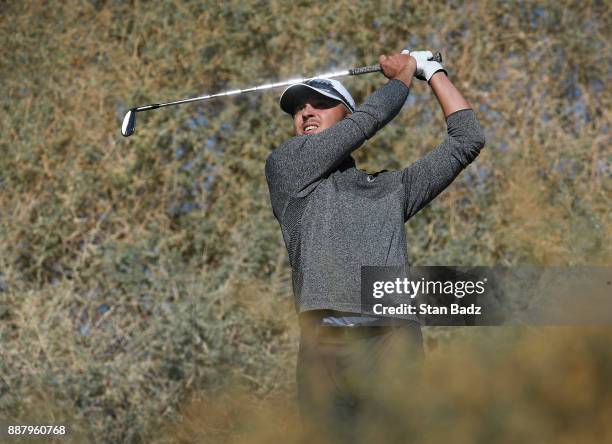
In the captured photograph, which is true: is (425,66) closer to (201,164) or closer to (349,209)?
(349,209)

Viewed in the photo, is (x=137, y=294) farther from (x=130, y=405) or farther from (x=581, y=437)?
(x=581, y=437)

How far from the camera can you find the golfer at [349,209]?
2.26 metres

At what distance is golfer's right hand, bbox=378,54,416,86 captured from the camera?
2.55 m

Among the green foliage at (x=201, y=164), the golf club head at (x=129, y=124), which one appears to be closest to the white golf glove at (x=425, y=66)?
the golf club head at (x=129, y=124)

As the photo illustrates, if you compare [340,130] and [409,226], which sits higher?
[409,226]

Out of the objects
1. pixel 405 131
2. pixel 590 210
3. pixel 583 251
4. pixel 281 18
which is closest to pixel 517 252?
pixel 590 210

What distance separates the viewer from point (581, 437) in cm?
89

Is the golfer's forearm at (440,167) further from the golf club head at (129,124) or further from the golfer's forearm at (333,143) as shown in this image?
the golf club head at (129,124)

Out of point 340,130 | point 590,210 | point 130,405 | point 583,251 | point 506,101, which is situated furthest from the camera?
point 506,101

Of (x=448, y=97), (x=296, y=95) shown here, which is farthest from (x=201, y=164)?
(x=448, y=97)

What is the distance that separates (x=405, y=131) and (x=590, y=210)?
4.41ft

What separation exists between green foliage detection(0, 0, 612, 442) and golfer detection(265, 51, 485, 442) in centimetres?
287

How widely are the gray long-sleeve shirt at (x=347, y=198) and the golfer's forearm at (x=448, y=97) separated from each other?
0.02m

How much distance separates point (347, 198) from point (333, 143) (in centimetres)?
14
